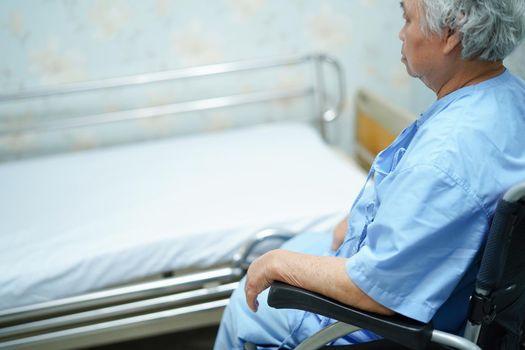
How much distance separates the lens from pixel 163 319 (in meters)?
1.81

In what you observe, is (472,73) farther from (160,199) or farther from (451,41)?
(160,199)

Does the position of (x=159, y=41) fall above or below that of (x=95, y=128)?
above

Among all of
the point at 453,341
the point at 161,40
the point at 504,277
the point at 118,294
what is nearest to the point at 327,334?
the point at 453,341

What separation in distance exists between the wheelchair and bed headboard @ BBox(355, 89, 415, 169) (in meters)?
1.03

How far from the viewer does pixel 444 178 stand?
99cm

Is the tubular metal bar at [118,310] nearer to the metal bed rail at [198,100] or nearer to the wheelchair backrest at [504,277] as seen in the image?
the wheelchair backrest at [504,277]

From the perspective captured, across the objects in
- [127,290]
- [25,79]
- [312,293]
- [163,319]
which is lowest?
[163,319]

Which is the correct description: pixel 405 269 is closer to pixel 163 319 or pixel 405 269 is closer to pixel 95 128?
pixel 163 319

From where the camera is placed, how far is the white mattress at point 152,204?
5.75ft

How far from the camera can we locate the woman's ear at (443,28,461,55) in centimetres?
106

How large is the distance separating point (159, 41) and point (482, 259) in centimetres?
195

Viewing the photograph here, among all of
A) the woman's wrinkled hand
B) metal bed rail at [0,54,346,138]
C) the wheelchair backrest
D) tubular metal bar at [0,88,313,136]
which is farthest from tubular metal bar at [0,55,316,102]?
the wheelchair backrest

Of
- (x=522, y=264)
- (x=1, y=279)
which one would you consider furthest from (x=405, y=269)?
(x=1, y=279)

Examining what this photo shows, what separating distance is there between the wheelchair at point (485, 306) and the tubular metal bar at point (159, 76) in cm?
162
